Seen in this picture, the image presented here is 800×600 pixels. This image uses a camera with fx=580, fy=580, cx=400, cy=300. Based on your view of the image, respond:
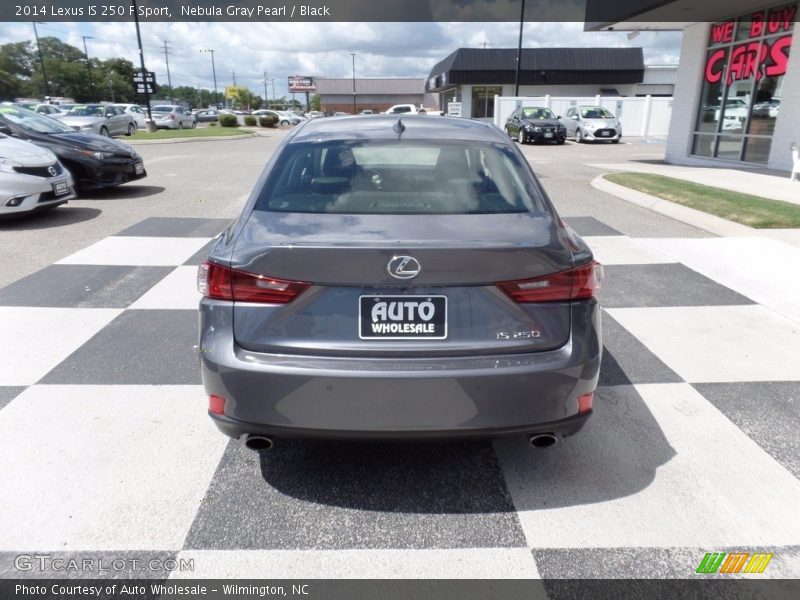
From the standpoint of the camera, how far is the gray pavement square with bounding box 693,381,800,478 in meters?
3.01

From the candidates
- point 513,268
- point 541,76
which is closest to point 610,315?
point 513,268

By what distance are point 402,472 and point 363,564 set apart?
0.63 metres

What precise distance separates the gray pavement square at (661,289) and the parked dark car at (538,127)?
20513 millimetres

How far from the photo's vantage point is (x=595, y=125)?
27.4 meters

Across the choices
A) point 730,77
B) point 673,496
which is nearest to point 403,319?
point 673,496

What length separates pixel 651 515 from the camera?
2.53 meters

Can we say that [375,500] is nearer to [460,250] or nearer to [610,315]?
[460,250]

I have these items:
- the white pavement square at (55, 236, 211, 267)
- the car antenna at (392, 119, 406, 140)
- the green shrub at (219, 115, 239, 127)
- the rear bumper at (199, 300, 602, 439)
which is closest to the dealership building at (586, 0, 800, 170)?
the white pavement square at (55, 236, 211, 267)

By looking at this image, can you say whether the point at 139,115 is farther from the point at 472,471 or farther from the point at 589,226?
the point at 472,471

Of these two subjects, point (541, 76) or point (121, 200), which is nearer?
point (121, 200)

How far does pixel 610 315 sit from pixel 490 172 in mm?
2437

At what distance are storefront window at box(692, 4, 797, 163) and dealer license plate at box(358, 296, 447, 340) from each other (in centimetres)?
1594

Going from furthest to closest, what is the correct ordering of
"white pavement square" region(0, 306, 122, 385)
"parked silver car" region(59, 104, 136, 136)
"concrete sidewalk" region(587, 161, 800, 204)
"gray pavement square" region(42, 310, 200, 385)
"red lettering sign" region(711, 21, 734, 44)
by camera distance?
"parked silver car" region(59, 104, 136, 136)
"red lettering sign" region(711, 21, 734, 44)
"concrete sidewalk" region(587, 161, 800, 204)
"white pavement square" region(0, 306, 122, 385)
"gray pavement square" region(42, 310, 200, 385)

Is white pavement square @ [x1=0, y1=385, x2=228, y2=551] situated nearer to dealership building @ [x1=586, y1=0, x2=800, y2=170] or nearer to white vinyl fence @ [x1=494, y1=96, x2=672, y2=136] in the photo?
dealership building @ [x1=586, y1=0, x2=800, y2=170]
